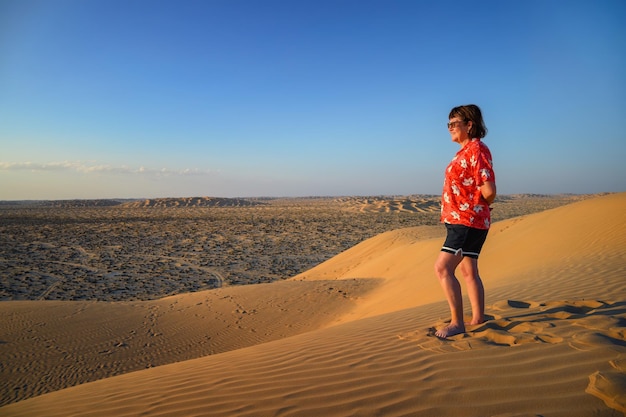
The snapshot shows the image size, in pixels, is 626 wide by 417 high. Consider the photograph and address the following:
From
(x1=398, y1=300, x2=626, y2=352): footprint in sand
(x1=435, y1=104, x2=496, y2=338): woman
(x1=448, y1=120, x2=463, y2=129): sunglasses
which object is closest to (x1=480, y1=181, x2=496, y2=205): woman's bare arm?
(x1=435, y1=104, x2=496, y2=338): woman

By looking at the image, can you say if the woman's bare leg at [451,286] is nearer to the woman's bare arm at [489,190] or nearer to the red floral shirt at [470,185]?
the red floral shirt at [470,185]

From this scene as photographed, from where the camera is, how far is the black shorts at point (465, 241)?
9.16 feet

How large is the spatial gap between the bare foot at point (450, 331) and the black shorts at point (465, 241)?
1.99 ft

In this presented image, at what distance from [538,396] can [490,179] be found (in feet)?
4.78

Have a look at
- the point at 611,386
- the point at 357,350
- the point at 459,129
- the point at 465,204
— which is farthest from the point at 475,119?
the point at 357,350

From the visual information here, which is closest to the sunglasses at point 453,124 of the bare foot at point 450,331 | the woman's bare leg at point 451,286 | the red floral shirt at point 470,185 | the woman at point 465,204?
the woman at point 465,204

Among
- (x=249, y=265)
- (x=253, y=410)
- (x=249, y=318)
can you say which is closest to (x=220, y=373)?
(x=253, y=410)

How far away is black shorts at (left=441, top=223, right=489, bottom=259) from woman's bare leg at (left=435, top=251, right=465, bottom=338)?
55mm

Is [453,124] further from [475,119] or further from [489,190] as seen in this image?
[489,190]

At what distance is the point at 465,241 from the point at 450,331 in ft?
2.51

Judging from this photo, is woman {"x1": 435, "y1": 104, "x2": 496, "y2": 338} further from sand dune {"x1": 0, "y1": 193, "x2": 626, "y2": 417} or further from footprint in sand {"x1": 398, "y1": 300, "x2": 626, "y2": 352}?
sand dune {"x1": 0, "y1": 193, "x2": 626, "y2": 417}

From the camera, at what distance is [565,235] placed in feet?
26.4

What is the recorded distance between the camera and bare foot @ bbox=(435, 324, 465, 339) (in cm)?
290

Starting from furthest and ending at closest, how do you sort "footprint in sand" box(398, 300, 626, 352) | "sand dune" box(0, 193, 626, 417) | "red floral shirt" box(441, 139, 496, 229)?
"red floral shirt" box(441, 139, 496, 229) < "footprint in sand" box(398, 300, 626, 352) < "sand dune" box(0, 193, 626, 417)
